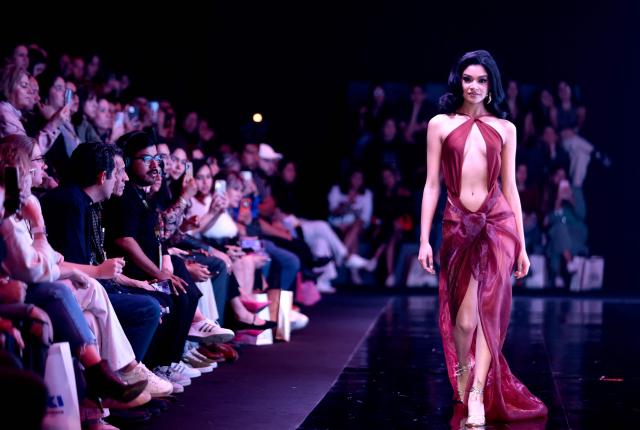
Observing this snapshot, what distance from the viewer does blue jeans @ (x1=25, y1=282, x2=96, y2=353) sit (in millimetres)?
3750

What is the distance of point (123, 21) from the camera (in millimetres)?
10375

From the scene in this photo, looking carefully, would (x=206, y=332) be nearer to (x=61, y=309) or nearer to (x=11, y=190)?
(x=61, y=309)

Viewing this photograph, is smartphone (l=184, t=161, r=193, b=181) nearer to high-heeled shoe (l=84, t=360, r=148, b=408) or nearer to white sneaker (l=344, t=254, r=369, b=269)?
high-heeled shoe (l=84, t=360, r=148, b=408)

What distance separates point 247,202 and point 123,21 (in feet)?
10.9

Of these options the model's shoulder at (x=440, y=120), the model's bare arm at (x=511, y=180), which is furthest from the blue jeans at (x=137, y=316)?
the model's bare arm at (x=511, y=180)

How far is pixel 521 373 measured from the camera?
570cm

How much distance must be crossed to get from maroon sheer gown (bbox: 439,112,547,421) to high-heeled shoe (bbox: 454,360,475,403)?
96 millimetres

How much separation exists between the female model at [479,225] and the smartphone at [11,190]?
1.53m

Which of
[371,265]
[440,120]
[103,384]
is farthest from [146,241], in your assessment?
[371,265]

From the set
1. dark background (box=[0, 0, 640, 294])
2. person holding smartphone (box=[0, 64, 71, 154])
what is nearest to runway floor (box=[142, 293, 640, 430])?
person holding smartphone (box=[0, 64, 71, 154])

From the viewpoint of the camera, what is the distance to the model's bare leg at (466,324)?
445 cm

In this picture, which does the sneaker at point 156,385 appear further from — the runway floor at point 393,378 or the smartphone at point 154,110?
the smartphone at point 154,110

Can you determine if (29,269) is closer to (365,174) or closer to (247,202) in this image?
(247,202)

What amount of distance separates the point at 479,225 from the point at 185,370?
165 centimetres
